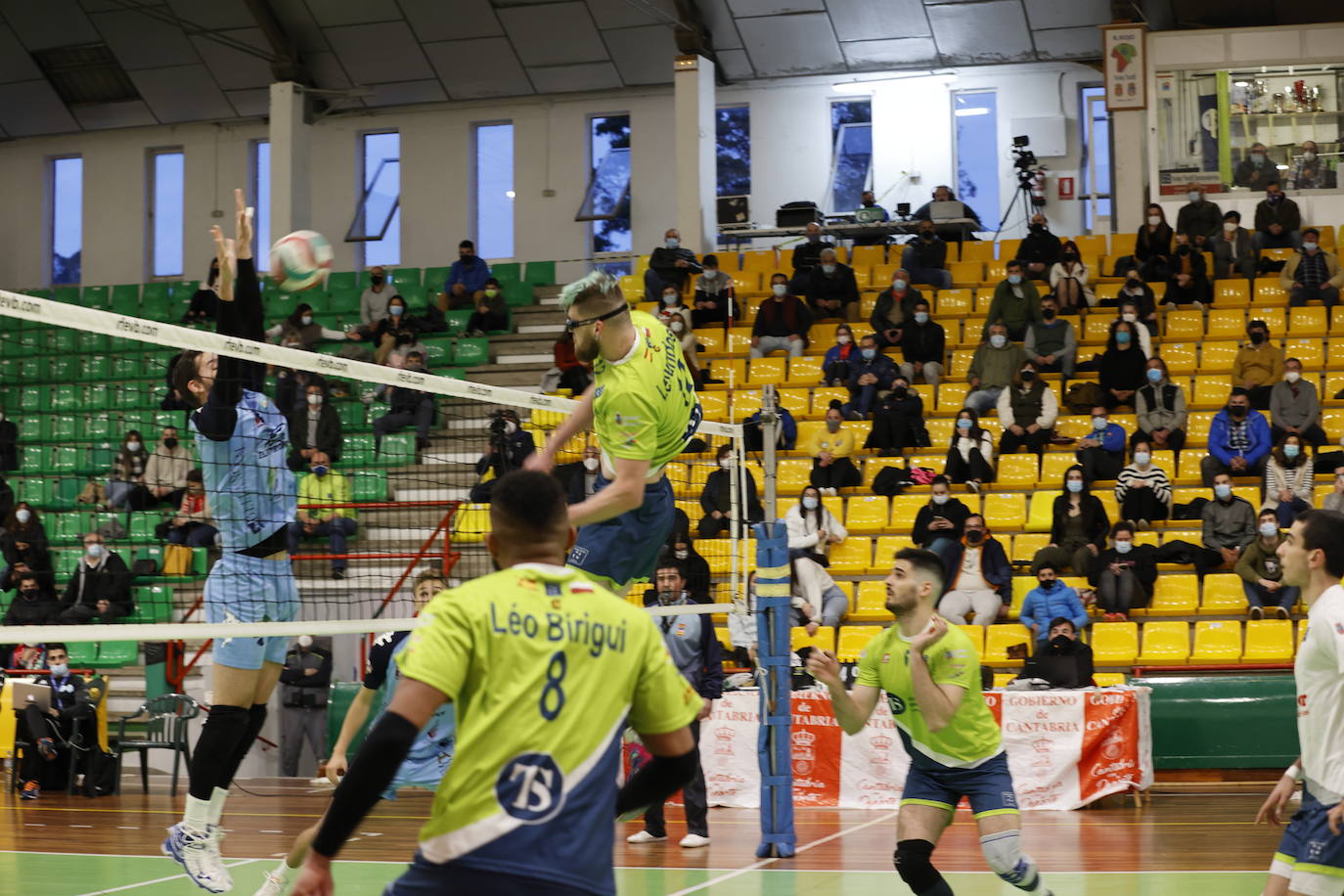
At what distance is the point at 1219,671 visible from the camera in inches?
606

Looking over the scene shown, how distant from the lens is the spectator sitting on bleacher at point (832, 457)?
1934 cm

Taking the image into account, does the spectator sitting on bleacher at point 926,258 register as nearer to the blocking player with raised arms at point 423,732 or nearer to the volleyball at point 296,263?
the blocking player with raised arms at point 423,732

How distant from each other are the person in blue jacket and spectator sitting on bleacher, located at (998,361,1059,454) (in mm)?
1939

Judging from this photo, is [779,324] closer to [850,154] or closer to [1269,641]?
[850,154]

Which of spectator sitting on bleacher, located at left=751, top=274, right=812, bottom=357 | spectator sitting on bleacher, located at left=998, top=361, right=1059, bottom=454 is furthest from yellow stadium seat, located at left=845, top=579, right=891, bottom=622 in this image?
spectator sitting on bleacher, located at left=751, top=274, right=812, bottom=357

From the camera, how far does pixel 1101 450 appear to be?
18.8 m

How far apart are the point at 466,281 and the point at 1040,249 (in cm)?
928

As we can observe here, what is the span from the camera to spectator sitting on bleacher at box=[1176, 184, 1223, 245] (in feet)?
75.8

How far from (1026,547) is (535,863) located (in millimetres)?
14891

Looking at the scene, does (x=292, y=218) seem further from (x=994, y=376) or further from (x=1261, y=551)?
(x=1261, y=551)

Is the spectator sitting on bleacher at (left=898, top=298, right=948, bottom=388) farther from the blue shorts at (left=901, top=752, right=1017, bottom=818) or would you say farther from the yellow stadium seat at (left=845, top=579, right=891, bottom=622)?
the blue shorts at (left=901, top=752, right=1017, bottom=818)

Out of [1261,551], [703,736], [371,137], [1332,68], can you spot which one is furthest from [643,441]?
[371,137]

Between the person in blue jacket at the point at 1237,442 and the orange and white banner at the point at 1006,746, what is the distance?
4853 millimetres

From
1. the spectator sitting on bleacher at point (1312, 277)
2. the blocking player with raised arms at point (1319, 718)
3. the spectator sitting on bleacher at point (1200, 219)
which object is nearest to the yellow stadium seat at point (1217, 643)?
the spectator sitting on bleacher at point (1312, 277)
